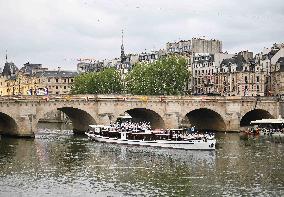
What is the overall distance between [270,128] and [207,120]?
15.4 meters

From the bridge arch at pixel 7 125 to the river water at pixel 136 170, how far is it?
18.5ft

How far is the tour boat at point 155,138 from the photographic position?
71.6 metres

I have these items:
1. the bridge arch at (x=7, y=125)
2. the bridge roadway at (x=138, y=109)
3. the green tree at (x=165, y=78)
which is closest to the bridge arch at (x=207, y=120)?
the bridge roadway at (x=138, y=109)

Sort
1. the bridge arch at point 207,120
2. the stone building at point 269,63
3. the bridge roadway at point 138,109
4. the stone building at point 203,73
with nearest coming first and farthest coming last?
the bridge roadway at point 138,109, the bridge arch at point 207,120, the stone building at point 269,63, the stone building at point 203,73

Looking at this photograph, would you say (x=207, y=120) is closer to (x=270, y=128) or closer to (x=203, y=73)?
(x=270, y=128)

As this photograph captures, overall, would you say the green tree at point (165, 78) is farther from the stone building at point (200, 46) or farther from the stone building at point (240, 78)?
the stone building at point (200, 46)

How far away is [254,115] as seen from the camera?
4198 inches

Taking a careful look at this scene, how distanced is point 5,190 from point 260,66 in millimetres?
85090

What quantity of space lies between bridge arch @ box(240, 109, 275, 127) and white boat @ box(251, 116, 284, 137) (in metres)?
6.29

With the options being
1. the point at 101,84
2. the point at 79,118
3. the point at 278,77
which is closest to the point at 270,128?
the point at 278,77

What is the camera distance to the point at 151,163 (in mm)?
59750

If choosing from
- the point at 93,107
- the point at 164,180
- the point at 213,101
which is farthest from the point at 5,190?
the point at 213,101

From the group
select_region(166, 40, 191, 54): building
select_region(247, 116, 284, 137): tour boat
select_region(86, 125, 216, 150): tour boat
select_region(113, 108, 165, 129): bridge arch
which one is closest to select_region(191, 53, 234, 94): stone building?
select_region(166, 40, 191, 54): building

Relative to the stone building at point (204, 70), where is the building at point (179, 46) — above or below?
above
